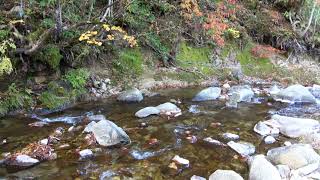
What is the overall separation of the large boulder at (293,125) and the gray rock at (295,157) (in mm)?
1728

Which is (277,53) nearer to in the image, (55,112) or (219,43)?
(219,43)

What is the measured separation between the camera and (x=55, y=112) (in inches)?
353

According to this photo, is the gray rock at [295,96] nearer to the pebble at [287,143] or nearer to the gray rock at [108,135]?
the pebble at [287,143]

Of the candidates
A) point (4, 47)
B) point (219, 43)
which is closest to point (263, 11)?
point (219, 43)

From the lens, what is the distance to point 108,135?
7035mm

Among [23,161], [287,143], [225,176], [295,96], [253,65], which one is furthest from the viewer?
[253,65]

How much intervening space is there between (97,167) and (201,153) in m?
1.93

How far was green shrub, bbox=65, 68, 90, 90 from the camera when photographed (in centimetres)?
971

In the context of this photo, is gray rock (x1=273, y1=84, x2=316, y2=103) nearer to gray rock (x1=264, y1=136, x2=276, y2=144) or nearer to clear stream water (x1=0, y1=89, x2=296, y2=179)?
clear stream water (x1=0, y1=89, x2=296, y2=179)

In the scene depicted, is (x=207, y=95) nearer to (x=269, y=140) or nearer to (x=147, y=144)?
(x=269, y=140)

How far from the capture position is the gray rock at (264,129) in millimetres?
8091

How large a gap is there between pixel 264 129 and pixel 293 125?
0.71m

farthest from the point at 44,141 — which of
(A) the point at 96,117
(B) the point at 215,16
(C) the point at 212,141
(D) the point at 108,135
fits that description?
(B) the point at 215,16

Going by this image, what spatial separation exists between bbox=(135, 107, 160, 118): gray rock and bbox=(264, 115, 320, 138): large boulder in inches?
102
